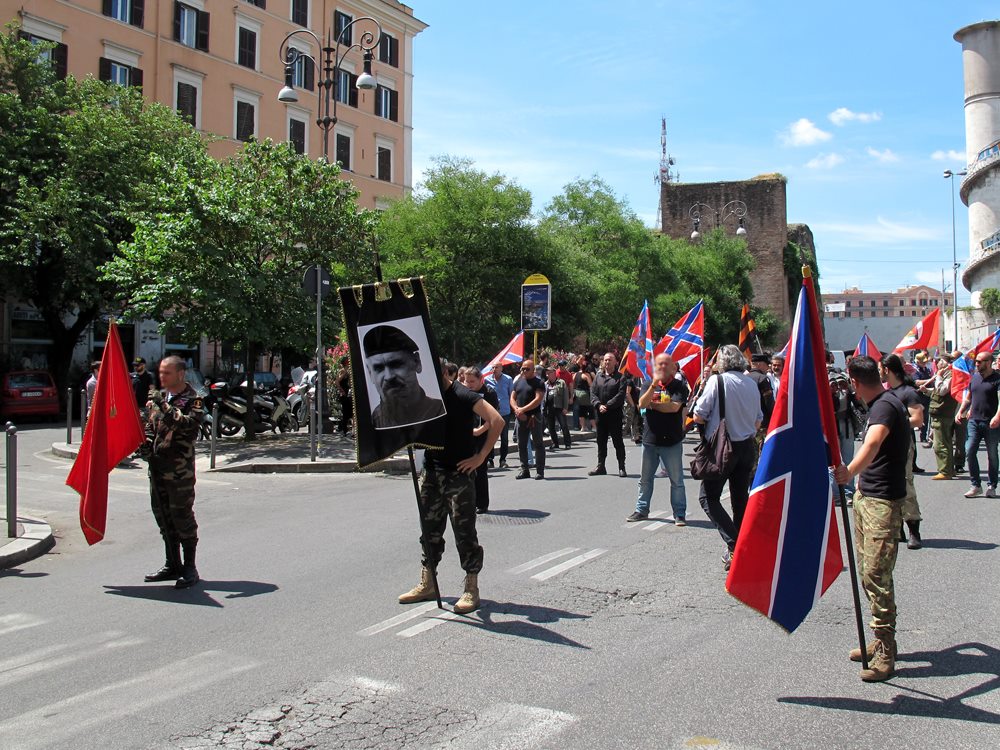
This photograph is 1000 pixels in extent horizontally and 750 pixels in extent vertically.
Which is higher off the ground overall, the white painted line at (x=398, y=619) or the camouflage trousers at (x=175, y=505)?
the camouflage trousers at (x=175, y=505)

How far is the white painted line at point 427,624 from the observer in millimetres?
5500

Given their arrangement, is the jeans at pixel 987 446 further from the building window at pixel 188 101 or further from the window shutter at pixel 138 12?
the window shutter at pixel 138 12

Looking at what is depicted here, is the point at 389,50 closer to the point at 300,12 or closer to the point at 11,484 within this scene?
the point at 300,12

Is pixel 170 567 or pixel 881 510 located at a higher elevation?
pixel 881 510

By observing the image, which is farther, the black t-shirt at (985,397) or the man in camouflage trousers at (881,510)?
the black t-shirt at (985,397)

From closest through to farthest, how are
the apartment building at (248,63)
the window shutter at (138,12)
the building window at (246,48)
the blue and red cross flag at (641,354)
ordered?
1. the blue and red cross flag at (641,354)
2. the apartment building at (248,63)
3. the window shutter at (138,12)
4. the building window at (246,48)

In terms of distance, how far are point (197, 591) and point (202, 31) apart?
113 feet

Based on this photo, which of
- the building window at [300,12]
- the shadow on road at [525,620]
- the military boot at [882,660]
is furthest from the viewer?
the building window at [300,12]

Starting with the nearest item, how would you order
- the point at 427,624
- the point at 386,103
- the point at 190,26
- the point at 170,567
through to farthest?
1. the point at 427,624
2. the point at 170,567
3. the point at 190,26
4. the point at 386,103

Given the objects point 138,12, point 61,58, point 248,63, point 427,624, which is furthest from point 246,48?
point 427,624

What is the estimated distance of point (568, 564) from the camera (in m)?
7.44

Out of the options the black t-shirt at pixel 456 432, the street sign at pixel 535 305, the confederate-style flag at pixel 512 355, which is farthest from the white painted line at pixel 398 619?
the street sign at pixel 535 305

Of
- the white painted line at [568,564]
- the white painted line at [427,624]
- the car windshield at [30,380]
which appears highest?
the car windshield at [30,380]

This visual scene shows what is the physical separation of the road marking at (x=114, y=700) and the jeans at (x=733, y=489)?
3.84 m
